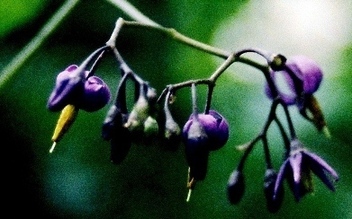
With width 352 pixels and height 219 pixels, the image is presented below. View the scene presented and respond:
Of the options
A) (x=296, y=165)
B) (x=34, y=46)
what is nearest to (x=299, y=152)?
(x=296, y=165)

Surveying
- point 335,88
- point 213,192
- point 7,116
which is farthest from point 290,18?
point 7,116

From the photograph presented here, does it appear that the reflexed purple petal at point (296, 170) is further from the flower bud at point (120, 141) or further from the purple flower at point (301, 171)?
the flower bud at point (120, 141)

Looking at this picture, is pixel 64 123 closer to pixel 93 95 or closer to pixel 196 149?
pixel 93 95

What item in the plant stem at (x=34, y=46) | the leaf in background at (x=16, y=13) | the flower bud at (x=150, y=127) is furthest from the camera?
the leaf in background at (x=16, y=13)

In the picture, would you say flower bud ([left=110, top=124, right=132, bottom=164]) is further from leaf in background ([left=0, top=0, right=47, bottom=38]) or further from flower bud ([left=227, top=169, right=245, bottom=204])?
leaf in background ([left=0, top=0, right=47, bottom=38])

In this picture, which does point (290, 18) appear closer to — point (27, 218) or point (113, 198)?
point (113, 198)

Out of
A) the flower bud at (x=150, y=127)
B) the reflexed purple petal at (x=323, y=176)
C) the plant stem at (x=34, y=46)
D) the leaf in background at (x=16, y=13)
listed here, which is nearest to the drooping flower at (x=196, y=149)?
the flower bud at (x=150, y=127)
